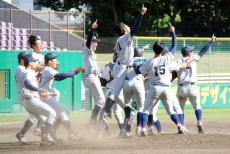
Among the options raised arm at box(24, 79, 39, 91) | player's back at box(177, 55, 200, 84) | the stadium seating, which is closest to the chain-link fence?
the stadium seating

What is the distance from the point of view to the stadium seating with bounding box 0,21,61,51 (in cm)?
3030

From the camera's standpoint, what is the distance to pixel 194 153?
11.9 m

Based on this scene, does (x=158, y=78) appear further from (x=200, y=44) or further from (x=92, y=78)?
(x=200, y=44)

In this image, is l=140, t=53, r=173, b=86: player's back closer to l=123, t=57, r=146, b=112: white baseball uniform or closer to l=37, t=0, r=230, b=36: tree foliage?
l=123, t=57, r=146, b=112: white baseball uniform

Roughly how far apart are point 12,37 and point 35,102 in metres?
17.9

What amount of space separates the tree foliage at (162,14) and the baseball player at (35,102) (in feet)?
132

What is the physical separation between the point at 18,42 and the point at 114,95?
16.7 m

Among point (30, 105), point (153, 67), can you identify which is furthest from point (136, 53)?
point (30, 105)

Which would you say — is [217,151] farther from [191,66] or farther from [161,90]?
[191,66]

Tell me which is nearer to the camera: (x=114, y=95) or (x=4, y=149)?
(x=4, y=149)

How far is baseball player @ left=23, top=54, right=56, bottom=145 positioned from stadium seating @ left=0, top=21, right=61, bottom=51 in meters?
16.6

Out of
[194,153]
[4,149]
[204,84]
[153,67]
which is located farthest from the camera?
[204,84]

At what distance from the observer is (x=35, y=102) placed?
44.2 ft

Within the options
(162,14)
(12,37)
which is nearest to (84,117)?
(12,37)
